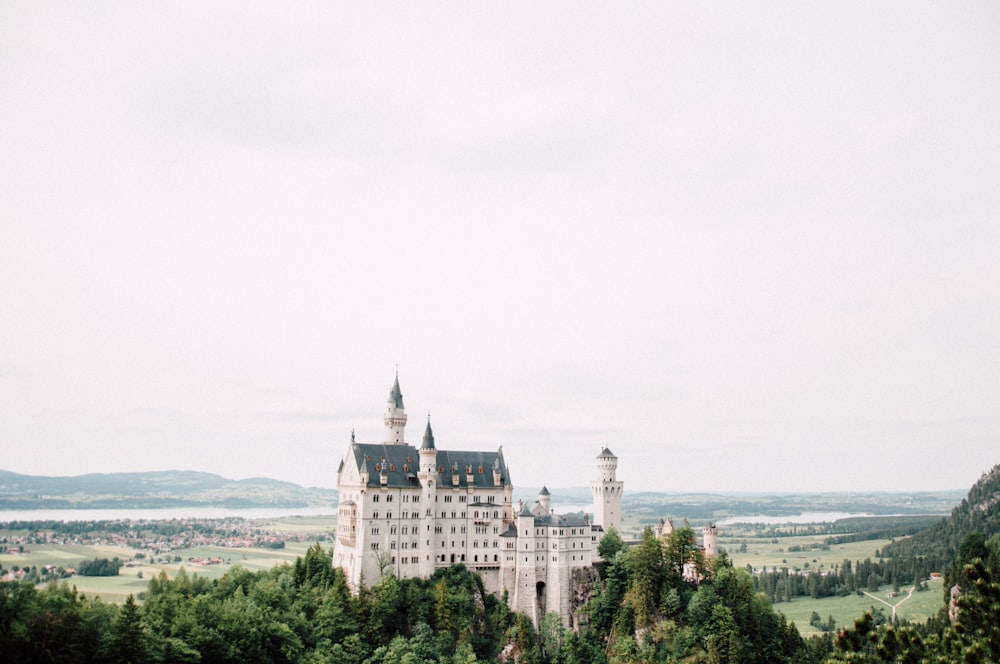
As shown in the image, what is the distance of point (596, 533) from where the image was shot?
315 feet

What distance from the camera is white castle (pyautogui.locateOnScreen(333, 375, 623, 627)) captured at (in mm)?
88938

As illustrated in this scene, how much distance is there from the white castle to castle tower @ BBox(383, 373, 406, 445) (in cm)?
57

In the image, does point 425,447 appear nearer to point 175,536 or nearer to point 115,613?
point 115,613

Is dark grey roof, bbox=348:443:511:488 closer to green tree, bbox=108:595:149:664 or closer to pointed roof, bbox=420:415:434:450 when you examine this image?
pointed roof, bbox=420:415:434:450

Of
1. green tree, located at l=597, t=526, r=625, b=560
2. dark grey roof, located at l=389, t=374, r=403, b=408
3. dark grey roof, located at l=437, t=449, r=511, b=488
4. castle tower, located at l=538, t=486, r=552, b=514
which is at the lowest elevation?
green tree, located at l=597, t=526, r=625, b=560

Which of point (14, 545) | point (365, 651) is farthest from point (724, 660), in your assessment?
point (14, 545)

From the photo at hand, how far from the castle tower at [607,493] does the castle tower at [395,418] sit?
24.0m

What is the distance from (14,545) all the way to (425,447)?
57.5 metres

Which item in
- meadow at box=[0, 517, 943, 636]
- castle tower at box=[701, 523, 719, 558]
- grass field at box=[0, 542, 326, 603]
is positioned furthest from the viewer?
meadow at box=[0, 517, 943, 636]

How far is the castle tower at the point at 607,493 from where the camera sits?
99500 millimetres

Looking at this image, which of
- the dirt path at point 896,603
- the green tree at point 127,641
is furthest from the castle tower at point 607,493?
the dirt path at point 896,603

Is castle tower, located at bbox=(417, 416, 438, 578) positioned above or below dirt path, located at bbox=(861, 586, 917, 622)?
above

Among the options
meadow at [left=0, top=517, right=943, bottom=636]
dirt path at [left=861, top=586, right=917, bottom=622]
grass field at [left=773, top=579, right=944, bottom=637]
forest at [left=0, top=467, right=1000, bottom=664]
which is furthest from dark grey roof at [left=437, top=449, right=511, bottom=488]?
dirt path at [left=861, top=586, right=917, bottom=622]

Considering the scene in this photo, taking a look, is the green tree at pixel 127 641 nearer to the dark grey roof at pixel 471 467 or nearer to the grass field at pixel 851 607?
the dark grey roof at pixel 471 467
